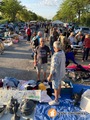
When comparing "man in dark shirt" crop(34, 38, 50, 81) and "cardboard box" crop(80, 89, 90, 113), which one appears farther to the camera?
"man in dark shirt" crop(34, 38, 50, 81)

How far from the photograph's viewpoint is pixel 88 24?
52938 mm

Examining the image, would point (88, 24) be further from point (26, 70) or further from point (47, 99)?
point (47, 99)

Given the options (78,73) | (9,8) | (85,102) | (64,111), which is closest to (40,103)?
(64,111)

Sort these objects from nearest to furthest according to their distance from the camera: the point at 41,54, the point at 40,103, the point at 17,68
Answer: the point at 40,103 < the point at 41,54 < the point at 17,68

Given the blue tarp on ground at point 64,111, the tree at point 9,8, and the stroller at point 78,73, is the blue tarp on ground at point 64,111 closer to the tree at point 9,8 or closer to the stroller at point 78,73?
the stroller at point 78,73

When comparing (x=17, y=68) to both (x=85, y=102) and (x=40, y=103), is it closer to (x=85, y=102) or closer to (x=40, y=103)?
(x=40, y=103)

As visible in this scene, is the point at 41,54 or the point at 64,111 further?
the point at 41,54

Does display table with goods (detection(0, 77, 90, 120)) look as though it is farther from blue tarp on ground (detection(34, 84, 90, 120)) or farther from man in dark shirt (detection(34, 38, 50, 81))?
man in dark shirt (detection(34, 38, 50, 81))

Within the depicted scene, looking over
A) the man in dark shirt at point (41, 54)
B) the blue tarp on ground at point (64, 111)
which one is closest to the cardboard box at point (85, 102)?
the blue tarp on ground at point (64, 111)

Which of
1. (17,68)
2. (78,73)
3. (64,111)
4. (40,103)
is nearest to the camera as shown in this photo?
(64,111)

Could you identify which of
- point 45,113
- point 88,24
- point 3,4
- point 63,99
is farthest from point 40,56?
point 3,4

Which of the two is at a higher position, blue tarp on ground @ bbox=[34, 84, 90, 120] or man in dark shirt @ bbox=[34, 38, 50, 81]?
man in dark shirt @ bbox=[34, 38, 50, 81]

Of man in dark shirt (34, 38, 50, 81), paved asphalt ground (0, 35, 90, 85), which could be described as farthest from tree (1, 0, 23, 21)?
man in dark shirt (34, 38, 50, 81)

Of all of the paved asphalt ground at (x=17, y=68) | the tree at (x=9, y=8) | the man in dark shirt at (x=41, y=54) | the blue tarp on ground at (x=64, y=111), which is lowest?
the blue tarp on ground at (x=64, y=111)
